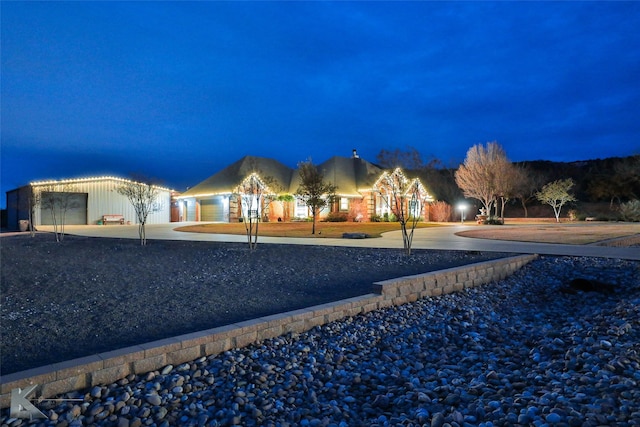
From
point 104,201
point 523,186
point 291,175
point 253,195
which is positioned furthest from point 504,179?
point 104,201

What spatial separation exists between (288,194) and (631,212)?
25.1 m

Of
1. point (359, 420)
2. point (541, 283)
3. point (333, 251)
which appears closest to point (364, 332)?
A: point (359, 420)

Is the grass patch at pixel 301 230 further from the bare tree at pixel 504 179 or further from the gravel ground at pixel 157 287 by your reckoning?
the bare tree at pixel 504 179

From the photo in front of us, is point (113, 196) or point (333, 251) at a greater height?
point (113, 196)

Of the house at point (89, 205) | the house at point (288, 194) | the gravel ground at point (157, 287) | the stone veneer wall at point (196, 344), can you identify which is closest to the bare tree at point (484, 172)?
the house at point (288, 194)

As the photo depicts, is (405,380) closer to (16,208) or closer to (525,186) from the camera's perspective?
(16,208)

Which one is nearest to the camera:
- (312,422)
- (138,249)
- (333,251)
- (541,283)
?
(312,422)

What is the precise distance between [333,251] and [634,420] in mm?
8847

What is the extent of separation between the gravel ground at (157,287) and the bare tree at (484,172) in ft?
78.6

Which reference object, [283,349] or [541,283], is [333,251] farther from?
[283,349]

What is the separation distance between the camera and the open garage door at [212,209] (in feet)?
98.6

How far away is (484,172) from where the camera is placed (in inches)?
1275

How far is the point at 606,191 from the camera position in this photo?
4059cm

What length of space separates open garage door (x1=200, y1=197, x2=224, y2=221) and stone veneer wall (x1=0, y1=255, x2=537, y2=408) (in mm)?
24614
